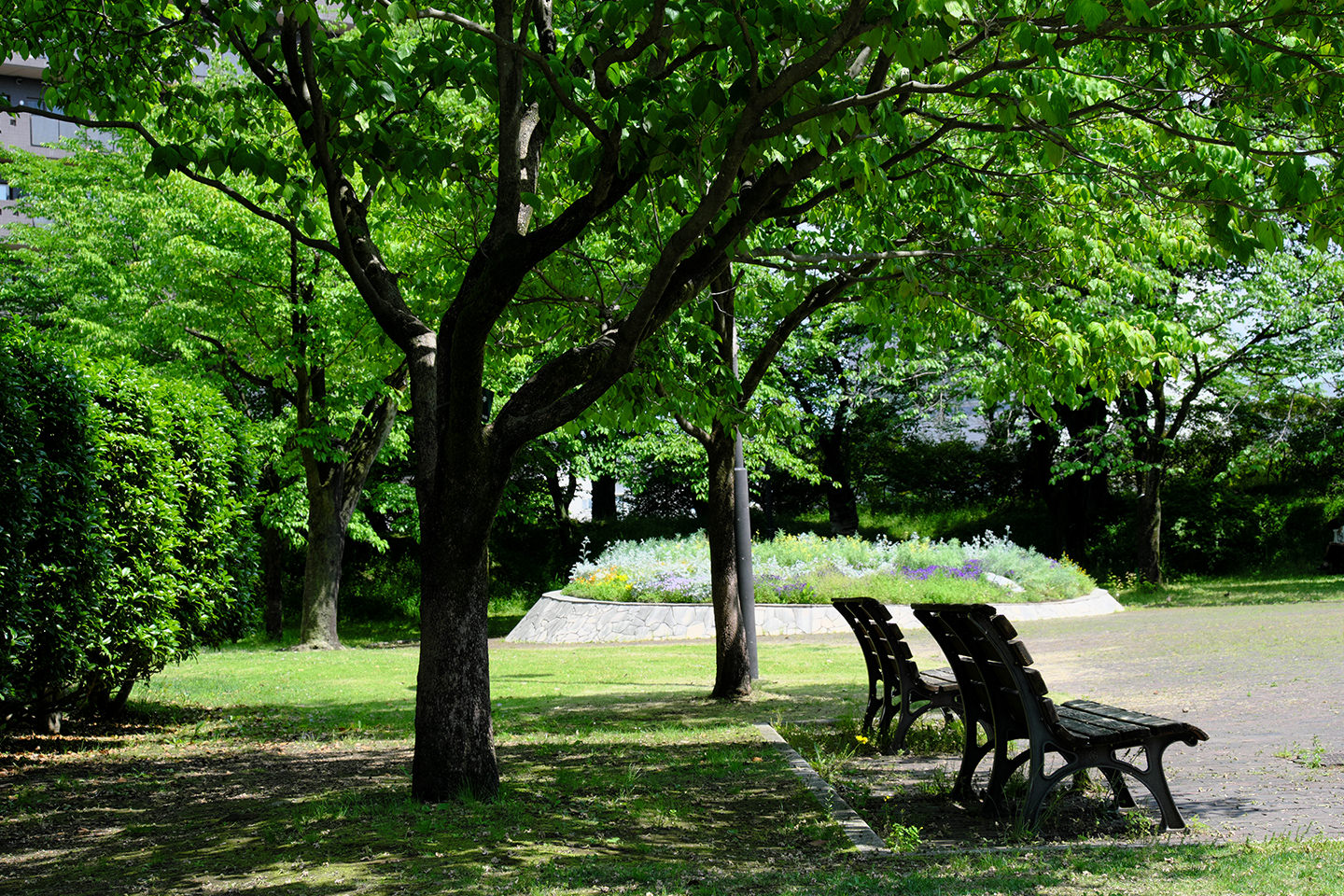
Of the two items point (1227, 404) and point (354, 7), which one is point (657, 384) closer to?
point (354, 7)

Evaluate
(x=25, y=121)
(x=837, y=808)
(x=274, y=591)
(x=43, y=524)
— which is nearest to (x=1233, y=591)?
(x=274, y=591)

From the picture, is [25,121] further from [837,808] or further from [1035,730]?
[1035,730]

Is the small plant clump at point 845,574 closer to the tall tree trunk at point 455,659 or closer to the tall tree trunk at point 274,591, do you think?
the tall tree trunk at point 274,591

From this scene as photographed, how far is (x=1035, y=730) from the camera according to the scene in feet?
16.3

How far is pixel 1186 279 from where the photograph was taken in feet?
85.1

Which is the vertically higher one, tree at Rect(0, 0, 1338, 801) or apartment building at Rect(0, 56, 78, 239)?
apartment building at Rect(0, 56, 78, 239)

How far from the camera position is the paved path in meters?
5.27

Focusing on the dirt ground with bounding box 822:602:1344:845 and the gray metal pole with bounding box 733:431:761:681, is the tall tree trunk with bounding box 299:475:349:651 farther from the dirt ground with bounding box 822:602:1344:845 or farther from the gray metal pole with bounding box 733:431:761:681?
the gray metal pole with bounding box 733:431:761:681

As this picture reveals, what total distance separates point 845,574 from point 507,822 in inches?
651

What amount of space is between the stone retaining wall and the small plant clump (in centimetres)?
45

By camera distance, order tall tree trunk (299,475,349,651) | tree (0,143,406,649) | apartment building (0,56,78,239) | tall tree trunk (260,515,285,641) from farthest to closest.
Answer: apartment building (0,56,78,239) < tall tree trunk (260,515,285,641) < tall tree trunk (299,475,349,651) < tree (0,143,406,649)

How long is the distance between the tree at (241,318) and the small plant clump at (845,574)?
5.32 meters

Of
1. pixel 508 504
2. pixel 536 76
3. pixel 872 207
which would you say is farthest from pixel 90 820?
pixel 508 504

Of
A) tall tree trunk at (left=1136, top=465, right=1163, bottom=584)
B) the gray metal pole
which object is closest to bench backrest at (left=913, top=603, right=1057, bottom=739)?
the gray metal pole
